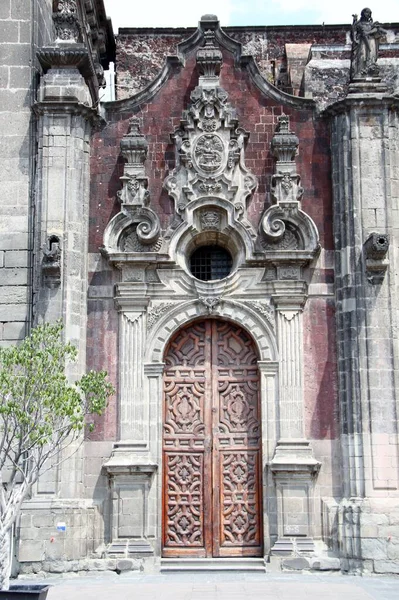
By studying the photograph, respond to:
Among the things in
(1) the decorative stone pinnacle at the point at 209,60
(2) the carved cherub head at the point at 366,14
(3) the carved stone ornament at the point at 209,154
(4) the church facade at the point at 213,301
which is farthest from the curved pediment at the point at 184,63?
(2) the carved cherub head at the point at 366,14

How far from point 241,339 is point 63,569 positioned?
531 centimetres

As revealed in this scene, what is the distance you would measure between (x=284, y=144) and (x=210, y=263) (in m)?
2.74

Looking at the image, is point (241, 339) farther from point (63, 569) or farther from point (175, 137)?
point (63, 569)

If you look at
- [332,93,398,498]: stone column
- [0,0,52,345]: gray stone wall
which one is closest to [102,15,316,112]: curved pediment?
[332,93,398,498]: stone column

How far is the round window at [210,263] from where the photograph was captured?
18.2 meters

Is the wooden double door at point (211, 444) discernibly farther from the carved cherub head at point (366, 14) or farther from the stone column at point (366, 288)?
the carved cherub head at point (366, 14)

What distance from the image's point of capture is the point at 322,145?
18.3 m

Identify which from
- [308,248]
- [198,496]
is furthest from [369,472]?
[308,248]

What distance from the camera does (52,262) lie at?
55.8ft

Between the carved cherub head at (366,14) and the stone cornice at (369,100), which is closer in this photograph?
the stone cornice at (369,100)

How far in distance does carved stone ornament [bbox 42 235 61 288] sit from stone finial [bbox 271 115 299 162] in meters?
4.56

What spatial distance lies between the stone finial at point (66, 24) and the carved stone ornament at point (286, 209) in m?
4.52

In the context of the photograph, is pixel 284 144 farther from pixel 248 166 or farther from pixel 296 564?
pixel 296 564

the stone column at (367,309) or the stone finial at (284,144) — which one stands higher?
the stone finial at (284,144)
